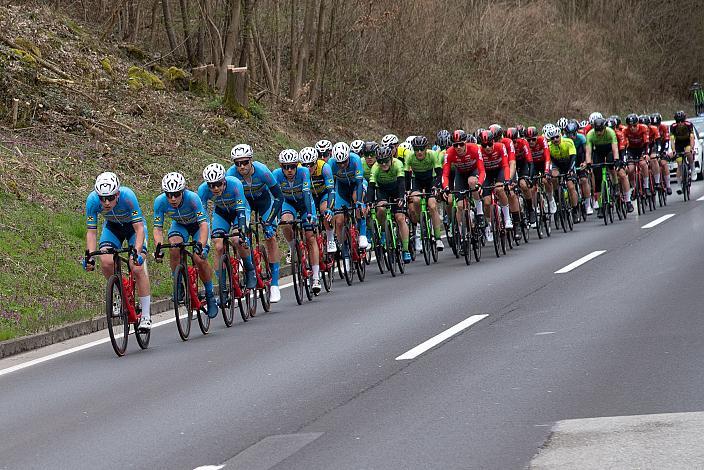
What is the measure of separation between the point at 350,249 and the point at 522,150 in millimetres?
5878

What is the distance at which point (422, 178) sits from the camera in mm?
20938

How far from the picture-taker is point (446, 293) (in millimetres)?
15812

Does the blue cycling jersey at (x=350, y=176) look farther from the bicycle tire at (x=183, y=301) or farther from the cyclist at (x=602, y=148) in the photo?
the cyclist at (x=602, y=148)

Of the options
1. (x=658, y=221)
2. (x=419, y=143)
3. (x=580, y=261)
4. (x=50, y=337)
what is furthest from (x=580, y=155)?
(x=50, y=337)

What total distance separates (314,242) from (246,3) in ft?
60.9

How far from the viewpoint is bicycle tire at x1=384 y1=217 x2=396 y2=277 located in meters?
19.1

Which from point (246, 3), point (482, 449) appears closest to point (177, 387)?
point (482, 449)

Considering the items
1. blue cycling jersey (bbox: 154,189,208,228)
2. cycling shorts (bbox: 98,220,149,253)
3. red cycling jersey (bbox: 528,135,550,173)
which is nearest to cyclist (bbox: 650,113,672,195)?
red cycling jersey (bbox: 528,135,550,173)

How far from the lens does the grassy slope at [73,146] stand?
17078 millimetres

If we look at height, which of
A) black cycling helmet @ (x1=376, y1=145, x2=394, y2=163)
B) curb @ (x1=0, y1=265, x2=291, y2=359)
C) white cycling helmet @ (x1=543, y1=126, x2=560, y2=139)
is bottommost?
curb @ (x1=0, y1=265, x2=291, y2=359)

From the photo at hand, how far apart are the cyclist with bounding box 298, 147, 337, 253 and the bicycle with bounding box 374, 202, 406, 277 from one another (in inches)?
50.0

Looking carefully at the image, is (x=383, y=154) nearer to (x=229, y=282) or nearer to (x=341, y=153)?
(x=341, y=153)

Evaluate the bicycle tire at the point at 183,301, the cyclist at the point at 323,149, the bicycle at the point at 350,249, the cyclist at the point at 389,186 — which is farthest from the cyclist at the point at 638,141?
the bicycle tire at the point at 183,301

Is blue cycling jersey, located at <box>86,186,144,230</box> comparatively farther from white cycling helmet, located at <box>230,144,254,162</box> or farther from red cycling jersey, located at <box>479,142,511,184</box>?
red cycling jersey, located at <box>479,142,511,184</box>
